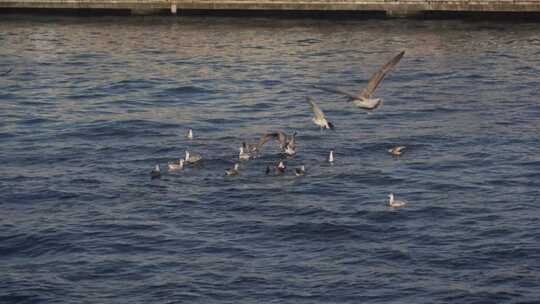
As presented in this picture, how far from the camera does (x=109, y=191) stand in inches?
1753

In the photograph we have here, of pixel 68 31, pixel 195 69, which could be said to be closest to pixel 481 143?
pixel 195 69

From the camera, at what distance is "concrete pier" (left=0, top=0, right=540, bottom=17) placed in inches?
3263

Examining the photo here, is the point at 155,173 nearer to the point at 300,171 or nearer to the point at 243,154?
the point at 243,154

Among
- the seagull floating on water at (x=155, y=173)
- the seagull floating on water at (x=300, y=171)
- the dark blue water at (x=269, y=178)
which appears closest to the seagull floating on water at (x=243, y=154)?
the dark blue water at (x=269, y=178)

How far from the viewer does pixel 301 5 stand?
8675 centimetres

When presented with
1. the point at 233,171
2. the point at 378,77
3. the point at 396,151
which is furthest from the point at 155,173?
the point at 378,77

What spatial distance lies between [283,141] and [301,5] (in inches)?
1576

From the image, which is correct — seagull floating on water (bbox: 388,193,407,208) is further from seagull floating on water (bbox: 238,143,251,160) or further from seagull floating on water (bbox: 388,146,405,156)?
seagull floating on water (bbox: 238,143,251,160)

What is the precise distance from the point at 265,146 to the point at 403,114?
27.8 feet

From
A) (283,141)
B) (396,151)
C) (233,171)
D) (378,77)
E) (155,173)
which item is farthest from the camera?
(396,151)

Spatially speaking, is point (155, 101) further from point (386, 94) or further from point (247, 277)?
point (247, 277)

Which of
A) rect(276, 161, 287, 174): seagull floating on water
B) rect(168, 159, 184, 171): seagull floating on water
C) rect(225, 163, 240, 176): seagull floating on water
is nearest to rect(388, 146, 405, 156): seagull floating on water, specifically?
rect(276, 161, 287, 174): seagull floating on water

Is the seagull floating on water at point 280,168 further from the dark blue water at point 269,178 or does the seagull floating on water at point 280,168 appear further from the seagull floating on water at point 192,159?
the seagull floating on water at point 192,159

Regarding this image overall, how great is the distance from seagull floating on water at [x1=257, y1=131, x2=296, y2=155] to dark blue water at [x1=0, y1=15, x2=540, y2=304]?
62 cm
